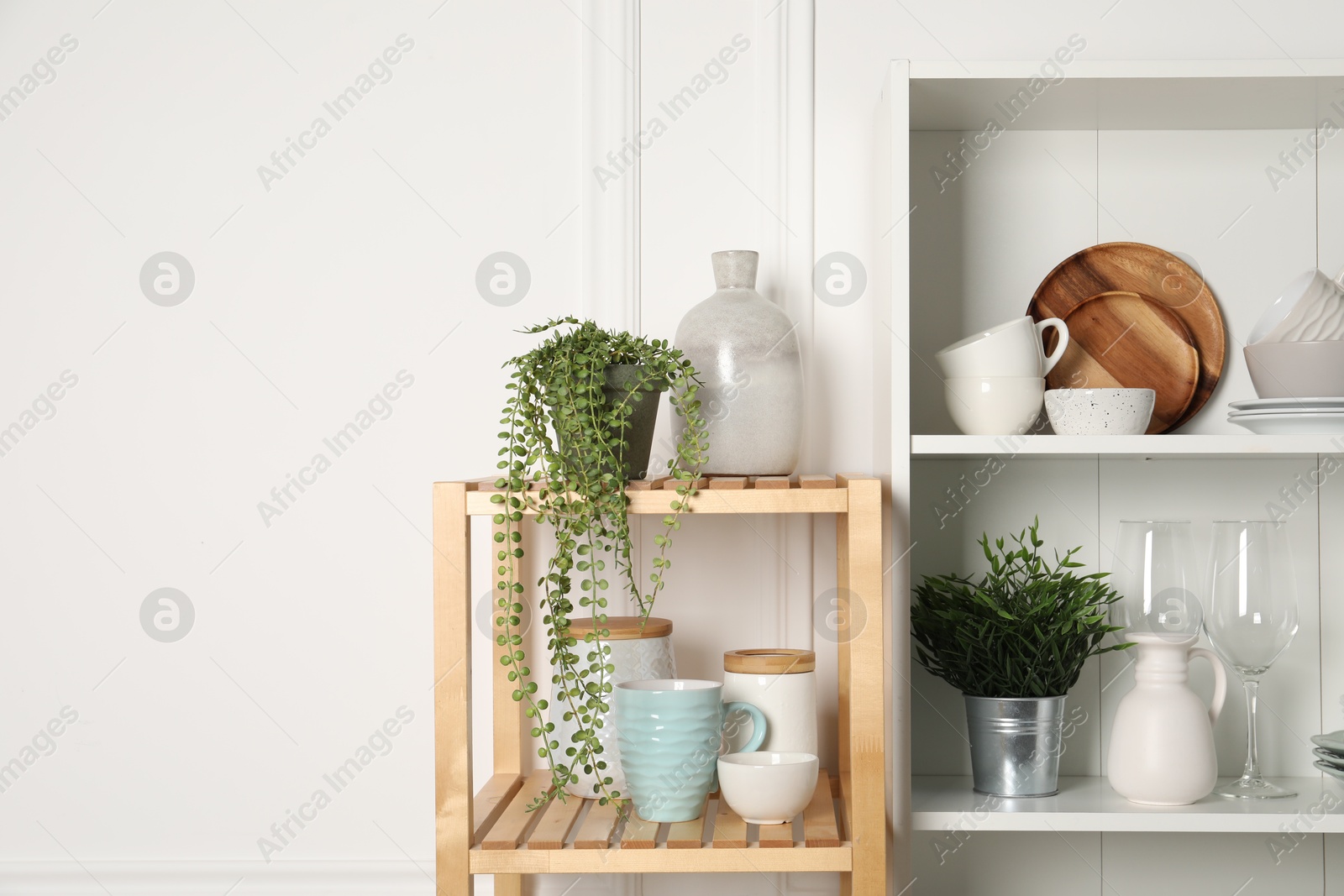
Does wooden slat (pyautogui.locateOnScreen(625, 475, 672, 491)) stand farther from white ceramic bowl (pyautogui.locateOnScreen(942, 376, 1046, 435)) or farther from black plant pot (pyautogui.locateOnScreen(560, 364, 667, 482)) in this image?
white ceramic bowl (pyautogui.locateOnScreen(942, 376, 1046, 435))

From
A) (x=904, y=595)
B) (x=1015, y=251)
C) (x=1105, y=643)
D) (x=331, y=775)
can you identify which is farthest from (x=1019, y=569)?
(x=331, y=775)

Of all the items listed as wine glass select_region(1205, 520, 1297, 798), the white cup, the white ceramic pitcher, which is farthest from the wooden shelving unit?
wine glass select_region(1205, 520, 1297, 798)

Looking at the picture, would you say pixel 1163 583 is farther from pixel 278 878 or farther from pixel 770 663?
pixel 278 878

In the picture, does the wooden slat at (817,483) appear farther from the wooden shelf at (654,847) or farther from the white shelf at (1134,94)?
the white shelf at (1134,94)

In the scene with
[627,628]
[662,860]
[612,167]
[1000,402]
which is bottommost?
[662,860]

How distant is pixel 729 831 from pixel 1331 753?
2.41 feet

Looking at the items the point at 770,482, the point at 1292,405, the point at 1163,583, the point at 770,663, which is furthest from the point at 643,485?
the point at 1292,405

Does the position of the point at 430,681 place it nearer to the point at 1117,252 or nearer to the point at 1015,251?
the point at 1015,251

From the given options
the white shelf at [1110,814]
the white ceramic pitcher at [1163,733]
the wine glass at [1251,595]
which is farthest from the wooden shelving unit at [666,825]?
the wine glass at [1251,595]

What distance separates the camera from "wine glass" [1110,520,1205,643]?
1.18m

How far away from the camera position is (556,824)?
1.14 m

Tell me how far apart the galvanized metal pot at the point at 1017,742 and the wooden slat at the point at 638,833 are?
1.28ft

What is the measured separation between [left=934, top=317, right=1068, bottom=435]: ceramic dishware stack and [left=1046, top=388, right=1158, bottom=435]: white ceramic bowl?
4 centimetres

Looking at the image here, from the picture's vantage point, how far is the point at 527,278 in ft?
4.68
